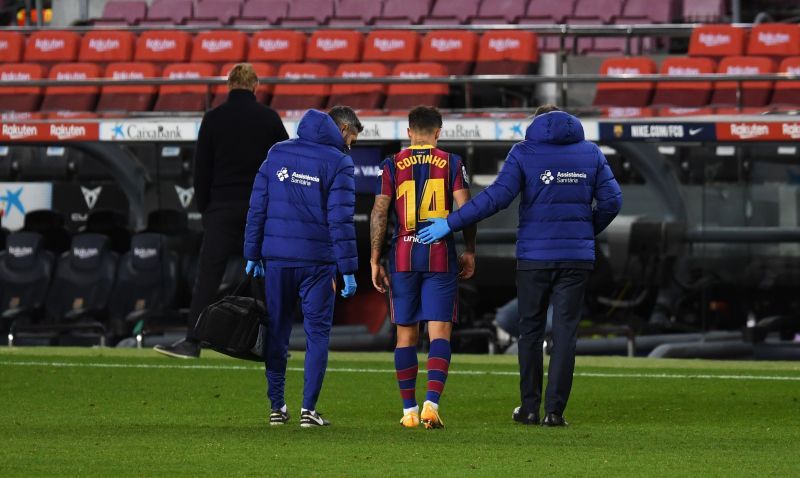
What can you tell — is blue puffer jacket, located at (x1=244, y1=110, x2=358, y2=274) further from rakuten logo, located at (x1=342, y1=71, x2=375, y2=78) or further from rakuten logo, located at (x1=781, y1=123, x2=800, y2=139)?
rakuten logo, located at (x1=342, y1=71, x2=375, y2=78)

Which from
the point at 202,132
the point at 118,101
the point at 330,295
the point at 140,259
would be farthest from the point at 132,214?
the point at 330,295

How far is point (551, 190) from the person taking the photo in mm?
8633

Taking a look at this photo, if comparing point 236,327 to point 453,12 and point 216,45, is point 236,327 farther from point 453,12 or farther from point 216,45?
point 453,12

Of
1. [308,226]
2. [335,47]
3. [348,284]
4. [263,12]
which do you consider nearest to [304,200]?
[308,226]

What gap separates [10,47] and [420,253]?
15894mm

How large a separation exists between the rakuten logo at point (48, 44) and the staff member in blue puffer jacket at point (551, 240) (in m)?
15.2

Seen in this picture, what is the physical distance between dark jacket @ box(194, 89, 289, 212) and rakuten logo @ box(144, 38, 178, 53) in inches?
459

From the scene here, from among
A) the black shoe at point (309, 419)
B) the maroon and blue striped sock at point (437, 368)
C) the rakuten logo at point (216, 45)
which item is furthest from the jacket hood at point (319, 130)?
the rakuten logo at point (216, 45)

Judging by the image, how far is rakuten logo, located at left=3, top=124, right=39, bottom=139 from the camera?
56.4 ft

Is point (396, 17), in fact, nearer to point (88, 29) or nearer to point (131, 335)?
point (88, 29)

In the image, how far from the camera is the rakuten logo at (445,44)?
69.6 feet

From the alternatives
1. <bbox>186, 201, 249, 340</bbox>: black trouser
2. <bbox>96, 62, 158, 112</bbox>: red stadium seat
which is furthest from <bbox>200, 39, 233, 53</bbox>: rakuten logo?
<bbox>186, 201, 249, 340</bbox>: black trouser

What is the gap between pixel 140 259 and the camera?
682 inches

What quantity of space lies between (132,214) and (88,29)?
6.94 metres
